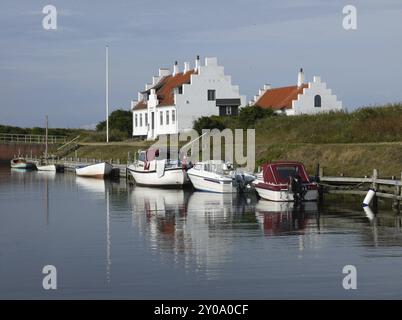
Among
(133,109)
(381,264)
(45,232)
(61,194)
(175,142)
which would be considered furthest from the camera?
(133,109)

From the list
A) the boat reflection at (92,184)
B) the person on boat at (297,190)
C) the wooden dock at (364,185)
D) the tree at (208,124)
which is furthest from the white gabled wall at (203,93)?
the person on boat at (297,190)

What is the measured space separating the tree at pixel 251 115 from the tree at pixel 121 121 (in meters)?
36.1

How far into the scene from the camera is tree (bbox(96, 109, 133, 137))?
382ft

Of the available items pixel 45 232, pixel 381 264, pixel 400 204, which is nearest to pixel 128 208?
pixel 45 232

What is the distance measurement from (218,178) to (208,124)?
29756mm

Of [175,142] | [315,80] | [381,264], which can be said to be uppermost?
[315,80]

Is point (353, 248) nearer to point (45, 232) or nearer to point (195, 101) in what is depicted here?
point (45, 232)

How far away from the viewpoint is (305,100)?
3460 inches

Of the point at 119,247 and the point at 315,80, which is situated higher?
the point at 315,80

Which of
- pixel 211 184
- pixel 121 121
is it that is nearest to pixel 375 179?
pixel 211 184

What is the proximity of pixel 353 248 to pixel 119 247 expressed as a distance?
841 cm

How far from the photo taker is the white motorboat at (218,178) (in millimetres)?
54906

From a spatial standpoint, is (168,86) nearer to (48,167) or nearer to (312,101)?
(48,167)

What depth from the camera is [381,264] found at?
26.4m
